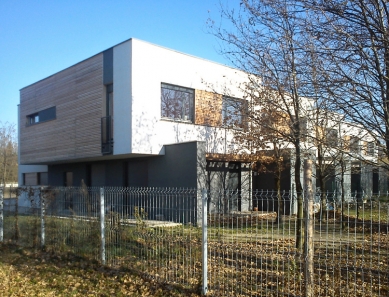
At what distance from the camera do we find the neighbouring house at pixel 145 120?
14.8 meters

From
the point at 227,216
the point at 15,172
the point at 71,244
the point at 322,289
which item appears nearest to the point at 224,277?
the point at 227,216

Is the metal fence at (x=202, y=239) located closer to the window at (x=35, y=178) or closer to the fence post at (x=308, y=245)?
the fence post at (x=308, y=245)

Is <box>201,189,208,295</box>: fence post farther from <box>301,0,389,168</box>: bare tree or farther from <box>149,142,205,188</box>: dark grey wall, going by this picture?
<box>149,142,205,188</box>: dark grey wall

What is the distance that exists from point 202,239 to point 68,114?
13.9 metres

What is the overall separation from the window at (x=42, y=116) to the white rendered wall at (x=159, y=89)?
6865mm

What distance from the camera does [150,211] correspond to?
7.65 m

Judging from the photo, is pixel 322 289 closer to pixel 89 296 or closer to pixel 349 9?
pixel 89 296

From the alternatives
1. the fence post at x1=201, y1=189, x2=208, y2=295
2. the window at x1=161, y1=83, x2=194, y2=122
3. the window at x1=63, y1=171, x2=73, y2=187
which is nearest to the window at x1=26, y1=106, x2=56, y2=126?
the window at x1=63, y1=171, x2=73, y2=187

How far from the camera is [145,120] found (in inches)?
594

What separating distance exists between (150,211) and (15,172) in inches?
1396

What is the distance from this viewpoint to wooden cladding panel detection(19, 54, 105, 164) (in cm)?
1656

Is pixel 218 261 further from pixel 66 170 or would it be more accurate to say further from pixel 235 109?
pixel 66 170

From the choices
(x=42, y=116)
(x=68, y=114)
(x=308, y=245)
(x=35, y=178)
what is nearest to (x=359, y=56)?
(x=308, y=245)

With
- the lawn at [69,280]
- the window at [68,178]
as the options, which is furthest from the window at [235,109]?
the window at [68,178]
